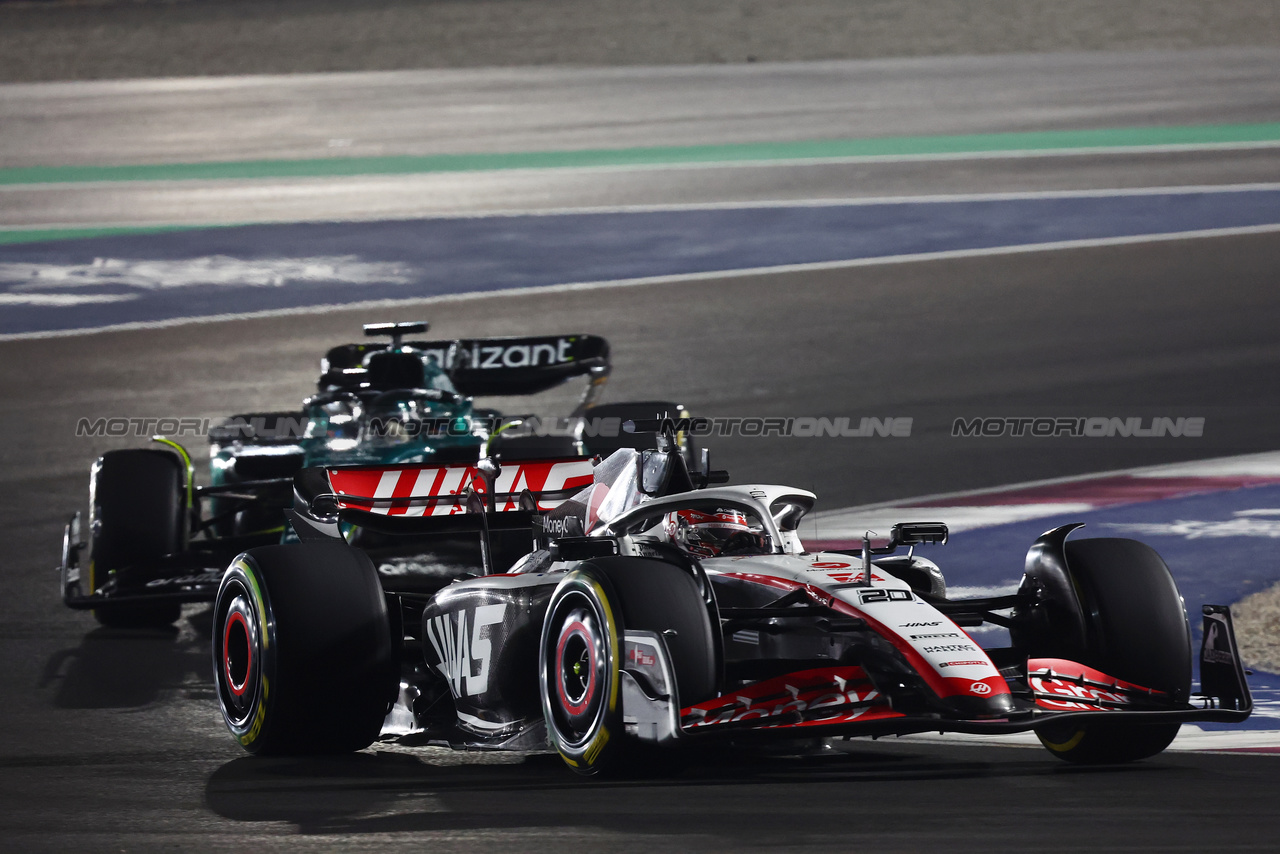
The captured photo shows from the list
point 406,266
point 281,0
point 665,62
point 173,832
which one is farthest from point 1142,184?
point 281,0

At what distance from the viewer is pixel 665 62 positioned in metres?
35.3

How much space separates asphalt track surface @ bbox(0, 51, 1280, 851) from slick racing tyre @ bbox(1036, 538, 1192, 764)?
16 cm

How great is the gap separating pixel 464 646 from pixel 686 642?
145 cm

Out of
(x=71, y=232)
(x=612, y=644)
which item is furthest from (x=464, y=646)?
(x=71, y=232)

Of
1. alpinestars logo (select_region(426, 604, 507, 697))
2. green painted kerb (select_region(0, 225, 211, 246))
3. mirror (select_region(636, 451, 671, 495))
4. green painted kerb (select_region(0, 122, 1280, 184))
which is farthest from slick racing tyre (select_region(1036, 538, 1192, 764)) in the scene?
green painted kerb (select_region(0, 122, 1280, 184))

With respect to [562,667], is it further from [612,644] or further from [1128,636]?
[1128,636]

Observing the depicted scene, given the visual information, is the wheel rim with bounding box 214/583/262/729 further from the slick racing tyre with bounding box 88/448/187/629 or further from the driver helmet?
the slick racing tyre with bounding box 88/448/187/629

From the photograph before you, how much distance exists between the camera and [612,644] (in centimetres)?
623

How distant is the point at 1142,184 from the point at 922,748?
16.7 meters

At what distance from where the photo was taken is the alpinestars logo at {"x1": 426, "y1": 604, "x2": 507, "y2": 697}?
23.8ft

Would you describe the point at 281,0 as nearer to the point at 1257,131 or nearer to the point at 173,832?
the point at 1257,131

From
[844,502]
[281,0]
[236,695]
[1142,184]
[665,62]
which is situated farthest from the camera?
[281,0]

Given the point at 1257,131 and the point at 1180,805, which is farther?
the point at 1257,131

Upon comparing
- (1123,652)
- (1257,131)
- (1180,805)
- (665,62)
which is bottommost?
(1180,805)
